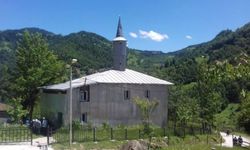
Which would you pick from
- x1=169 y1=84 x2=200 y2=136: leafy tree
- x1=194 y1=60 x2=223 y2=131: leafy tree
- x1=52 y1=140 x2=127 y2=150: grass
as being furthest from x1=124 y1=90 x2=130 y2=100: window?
x1=194 y1=60 x2=223 y2=131: leafy tree

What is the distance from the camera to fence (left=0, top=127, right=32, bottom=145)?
1214 inches

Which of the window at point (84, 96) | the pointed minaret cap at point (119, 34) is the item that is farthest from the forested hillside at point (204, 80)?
the window at point (84, 96)

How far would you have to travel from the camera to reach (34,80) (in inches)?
1763

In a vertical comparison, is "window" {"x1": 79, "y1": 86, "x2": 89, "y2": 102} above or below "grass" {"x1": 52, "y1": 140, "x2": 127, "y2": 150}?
above

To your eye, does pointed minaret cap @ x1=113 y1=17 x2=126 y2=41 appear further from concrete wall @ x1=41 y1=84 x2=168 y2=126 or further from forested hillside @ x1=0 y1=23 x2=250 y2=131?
forested hillside @ x1=0 y1=23 x2=250 y2=131

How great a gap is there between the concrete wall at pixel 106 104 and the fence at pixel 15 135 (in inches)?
223

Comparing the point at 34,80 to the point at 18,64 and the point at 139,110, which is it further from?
the point at 139,110

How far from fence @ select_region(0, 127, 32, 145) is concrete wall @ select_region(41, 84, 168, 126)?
5.66 m

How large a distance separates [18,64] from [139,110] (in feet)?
49.3

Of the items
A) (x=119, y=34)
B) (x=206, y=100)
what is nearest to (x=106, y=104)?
(x=119, y=34)

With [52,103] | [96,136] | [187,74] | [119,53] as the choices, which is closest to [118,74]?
[119,53]

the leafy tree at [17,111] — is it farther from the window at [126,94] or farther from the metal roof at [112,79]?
the window at [126,94]

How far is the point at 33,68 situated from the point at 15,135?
13953 mm

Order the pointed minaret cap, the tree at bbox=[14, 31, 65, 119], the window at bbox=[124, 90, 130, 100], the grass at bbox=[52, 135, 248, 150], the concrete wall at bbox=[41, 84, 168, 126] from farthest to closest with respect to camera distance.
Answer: the pointed minaret cap, the tree at bbox=[14, 31, 65, 119], the window at bbox=[124, 90, 130, 100], the concrete wall at bbox=[41, 84, 168, 126], the grass at bbox=[52, 135, 248, 150]
